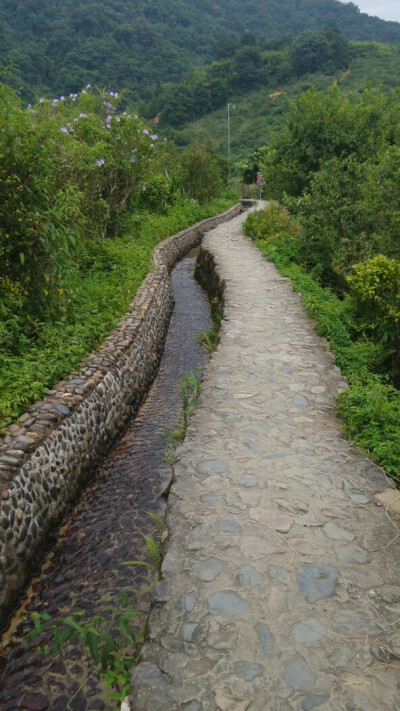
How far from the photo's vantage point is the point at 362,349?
6.46 meters

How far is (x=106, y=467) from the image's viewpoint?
571 cm

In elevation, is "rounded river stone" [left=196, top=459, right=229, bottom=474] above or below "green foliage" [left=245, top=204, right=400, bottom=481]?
below

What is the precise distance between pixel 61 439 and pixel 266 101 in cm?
7508

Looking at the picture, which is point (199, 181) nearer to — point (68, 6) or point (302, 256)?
point (302, 256)

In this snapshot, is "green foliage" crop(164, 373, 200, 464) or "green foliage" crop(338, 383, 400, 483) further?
"green foliage" crop(164, 373, 200, 464)

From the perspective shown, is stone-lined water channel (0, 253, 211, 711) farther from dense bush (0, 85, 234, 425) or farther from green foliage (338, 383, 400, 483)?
green foliage (338, 383, 400, 483)

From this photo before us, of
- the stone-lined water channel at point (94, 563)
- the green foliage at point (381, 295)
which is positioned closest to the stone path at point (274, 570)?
the stone-lined water channel at point (94, 563)

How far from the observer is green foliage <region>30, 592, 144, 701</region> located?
2.93 meters

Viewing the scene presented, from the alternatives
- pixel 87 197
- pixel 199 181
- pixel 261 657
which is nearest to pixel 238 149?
pixel 199 181

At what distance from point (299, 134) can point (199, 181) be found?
10.8 m

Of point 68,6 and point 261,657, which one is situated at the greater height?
point 68,6

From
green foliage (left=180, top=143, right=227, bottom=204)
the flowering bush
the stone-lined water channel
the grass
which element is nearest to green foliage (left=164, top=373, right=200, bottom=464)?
the stone-lined water channel

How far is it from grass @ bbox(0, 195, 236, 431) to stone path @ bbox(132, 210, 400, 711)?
181 cm

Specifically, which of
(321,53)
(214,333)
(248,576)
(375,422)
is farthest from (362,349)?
(321,53)
